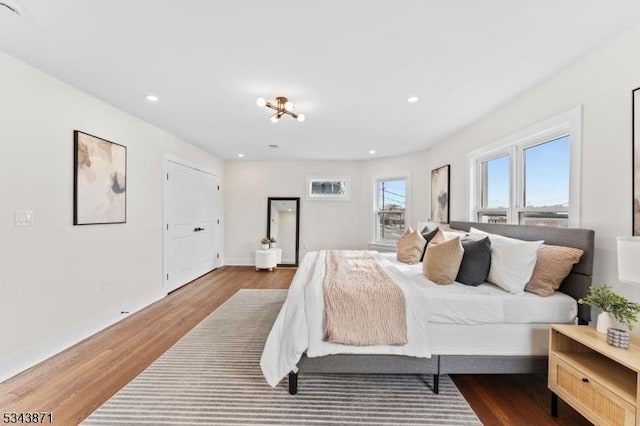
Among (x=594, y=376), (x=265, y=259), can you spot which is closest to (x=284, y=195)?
(x=265, y=259)

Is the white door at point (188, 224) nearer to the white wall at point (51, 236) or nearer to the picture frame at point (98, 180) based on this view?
the white wall at point (51, 236)

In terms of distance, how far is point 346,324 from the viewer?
1.78 meters

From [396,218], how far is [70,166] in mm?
5017

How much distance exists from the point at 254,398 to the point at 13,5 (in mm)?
2794

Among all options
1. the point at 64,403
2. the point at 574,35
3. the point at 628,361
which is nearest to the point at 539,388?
the point at 628,361

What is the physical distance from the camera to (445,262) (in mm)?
2199

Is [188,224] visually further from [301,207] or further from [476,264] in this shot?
[476,264]

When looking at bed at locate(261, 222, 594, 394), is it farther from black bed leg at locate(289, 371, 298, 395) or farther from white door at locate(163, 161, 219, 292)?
white door at locate(163, 161, 219, 292)

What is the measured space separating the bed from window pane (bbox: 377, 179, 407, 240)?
11.8 feet

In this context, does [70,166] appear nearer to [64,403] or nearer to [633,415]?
[64,403]

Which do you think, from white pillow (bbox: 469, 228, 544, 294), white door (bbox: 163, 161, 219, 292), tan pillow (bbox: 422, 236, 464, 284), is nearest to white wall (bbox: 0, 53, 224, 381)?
white door (bbox: 163, 161, 219, 292)

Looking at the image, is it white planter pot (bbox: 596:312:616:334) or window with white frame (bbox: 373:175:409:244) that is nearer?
white planter pot (bbox: 596:312:616:334)

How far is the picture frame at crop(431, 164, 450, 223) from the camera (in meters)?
4.18

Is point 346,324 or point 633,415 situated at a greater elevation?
point 346,324
